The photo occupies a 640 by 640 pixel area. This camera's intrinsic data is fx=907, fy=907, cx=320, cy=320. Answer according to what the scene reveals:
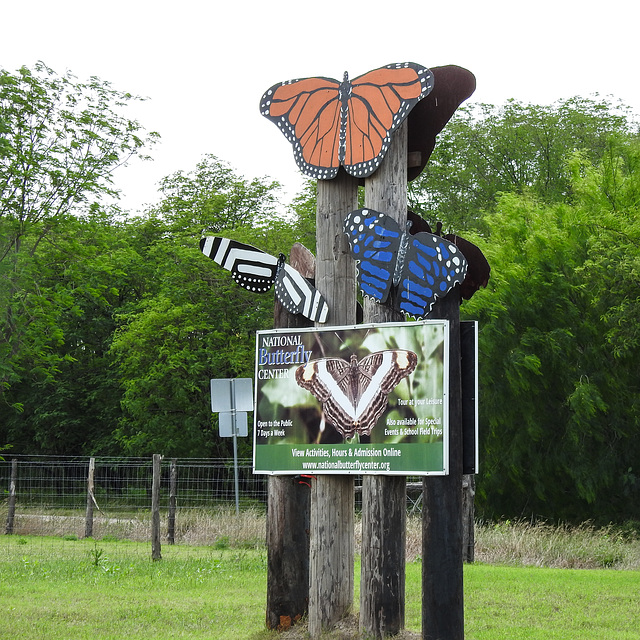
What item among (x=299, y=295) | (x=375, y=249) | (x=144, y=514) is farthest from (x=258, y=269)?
(x=144, y=514)

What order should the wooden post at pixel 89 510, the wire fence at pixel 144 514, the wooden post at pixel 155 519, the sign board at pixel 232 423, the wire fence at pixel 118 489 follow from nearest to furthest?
the wooden post at pixel 155 519 → the sign board at pixel 232 423 → the wire fence at pixel 144 514 → the wooden post at pixel 89 510 → the wire fence at pixel 118 489

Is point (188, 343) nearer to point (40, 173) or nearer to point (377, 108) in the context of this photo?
point (40, 173)

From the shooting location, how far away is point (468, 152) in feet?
107

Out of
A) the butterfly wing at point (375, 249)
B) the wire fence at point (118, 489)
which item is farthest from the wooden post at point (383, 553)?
the wire fence at point (118, 489)

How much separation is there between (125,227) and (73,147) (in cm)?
1291

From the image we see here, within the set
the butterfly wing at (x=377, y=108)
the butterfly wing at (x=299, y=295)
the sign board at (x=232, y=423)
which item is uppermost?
the butterfly wing at (x=377, y=108)

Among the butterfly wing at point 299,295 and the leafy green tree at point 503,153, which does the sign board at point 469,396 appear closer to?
the butterfly wing at point 299,295

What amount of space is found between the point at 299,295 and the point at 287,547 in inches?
76.9

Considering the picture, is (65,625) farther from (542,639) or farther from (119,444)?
(119,444)

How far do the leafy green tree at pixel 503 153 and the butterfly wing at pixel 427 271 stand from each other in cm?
2485

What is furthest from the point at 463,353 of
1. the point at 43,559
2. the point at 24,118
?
the point at 24,118

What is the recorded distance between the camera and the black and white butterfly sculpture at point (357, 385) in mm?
6152

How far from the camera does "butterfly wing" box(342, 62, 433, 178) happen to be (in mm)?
6316

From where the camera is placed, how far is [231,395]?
45.9ft
